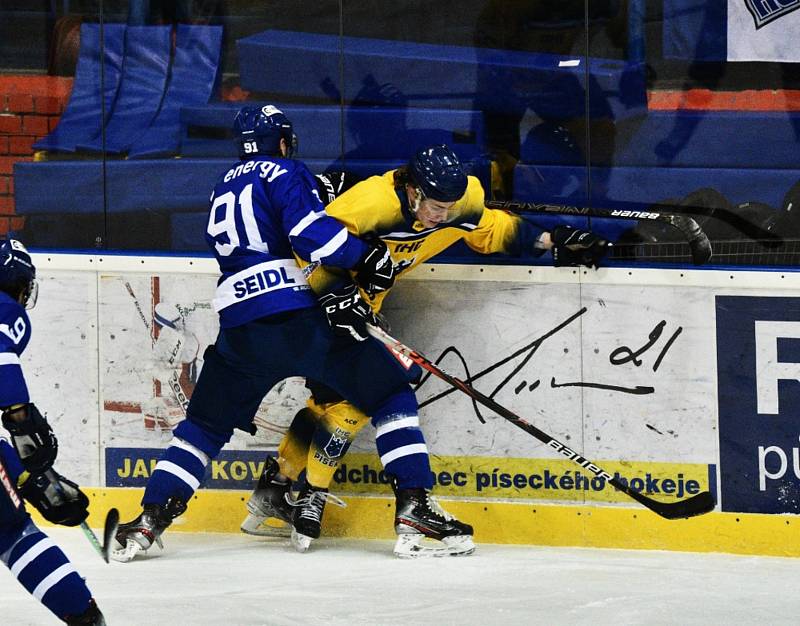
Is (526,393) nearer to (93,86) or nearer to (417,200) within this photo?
(417,200)

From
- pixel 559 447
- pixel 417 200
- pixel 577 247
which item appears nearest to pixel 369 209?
pixel 417 200

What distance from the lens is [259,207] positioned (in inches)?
177

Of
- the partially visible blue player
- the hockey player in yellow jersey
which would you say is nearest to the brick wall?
the partially visible blue player

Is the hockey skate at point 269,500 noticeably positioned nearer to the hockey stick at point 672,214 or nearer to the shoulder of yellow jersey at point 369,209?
the shoulder of yellow jersey at point 369,209

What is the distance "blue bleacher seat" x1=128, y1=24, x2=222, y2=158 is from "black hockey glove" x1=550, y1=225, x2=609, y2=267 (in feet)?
4.15

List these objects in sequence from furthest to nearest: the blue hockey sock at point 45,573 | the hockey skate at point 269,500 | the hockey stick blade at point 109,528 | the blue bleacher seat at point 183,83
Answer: the blue bleacher seat at point 183,83 → the hockey skate at point 269,500 → the hockey stick blade at point 109,528 → the blue hockey sock at point 45,573

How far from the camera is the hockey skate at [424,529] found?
4.57 meters

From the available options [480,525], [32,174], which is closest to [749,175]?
[480,525]

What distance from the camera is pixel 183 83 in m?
5.04

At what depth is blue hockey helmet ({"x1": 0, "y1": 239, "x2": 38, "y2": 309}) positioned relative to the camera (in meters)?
3.66

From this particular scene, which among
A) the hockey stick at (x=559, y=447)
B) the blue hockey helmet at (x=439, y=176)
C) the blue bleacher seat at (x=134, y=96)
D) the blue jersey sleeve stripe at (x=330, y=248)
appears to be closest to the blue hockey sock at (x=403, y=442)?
the hockey stick at (x=559, y=447)

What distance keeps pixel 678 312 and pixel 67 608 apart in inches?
79.6

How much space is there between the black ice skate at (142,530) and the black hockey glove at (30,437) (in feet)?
3.08

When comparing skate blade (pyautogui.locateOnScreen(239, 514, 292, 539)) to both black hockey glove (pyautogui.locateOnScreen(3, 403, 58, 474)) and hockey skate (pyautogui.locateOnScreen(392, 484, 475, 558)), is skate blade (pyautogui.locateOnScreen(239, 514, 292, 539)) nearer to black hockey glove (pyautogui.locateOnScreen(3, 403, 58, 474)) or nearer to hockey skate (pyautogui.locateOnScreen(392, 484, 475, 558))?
hockey skate (pyautogui.locateOnScreen(392, 484, 475, 558))
